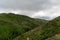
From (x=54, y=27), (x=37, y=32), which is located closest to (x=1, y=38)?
(x=37, y=32)

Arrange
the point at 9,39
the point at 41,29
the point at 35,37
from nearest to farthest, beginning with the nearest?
the point at 35,37 < the point at 41,29 < the point at 9,39

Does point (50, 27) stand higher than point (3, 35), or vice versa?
point (50, 27)

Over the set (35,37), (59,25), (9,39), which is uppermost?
(59,25)

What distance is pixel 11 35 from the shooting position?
199 meters

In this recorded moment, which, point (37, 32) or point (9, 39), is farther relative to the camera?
point (9, 39)

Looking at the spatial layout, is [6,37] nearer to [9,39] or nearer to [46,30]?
[9,39]

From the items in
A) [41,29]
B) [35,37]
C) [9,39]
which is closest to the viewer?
[35,37]

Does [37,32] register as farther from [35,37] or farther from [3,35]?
[3,35]

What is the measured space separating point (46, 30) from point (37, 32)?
8198 millimetres

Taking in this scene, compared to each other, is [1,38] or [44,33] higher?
[44,33]

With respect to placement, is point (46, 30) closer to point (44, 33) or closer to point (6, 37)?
point (44, 33)

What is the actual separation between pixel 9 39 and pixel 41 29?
60.5m

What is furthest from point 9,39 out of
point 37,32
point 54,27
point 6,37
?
point 54,27

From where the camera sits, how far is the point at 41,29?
138 m
